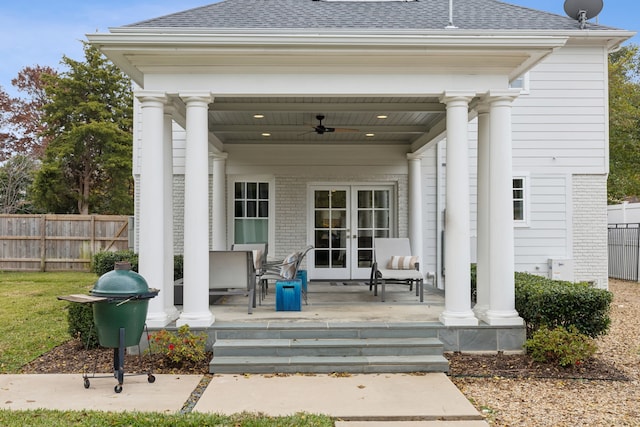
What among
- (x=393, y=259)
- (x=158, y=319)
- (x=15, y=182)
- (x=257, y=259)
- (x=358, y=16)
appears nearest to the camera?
(x=158, y=319)

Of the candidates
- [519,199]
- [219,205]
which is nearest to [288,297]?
[219,205]

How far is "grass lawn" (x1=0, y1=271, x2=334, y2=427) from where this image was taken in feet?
13.0

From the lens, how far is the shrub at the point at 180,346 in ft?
18.0

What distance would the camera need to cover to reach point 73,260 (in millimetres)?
16062

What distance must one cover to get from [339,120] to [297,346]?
4.67 metres

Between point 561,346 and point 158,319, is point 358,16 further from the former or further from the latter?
point 561,346

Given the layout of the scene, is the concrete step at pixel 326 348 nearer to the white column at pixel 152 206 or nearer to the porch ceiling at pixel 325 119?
the white column at pixel 152 206

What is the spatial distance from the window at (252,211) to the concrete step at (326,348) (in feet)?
17.1

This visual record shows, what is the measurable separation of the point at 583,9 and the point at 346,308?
748 cm

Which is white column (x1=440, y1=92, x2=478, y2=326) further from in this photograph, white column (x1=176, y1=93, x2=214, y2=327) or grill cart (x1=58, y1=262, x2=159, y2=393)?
grill cart (x1=58, y1=262, x2=159, y2=393)

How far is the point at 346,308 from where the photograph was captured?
7191mm

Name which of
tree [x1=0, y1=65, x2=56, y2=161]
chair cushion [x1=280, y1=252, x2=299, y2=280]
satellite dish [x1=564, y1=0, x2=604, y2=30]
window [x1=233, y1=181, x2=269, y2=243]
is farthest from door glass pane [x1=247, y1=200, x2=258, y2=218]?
tree [x1=0, y1=65, x2=56, y2=161]

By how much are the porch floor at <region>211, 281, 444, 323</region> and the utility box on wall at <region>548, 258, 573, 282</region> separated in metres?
3.06

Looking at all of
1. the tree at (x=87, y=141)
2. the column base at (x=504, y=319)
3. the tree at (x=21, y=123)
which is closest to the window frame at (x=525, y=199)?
the column base at (x=504, y=319)
